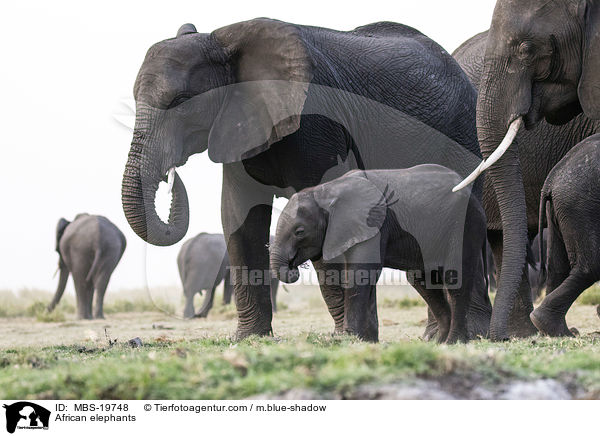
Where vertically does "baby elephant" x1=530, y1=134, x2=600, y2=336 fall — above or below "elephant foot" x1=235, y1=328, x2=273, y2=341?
above

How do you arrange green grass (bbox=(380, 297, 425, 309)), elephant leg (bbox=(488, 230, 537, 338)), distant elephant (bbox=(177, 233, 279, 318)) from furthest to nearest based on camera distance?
1. distant elephant (bbox=(177, 233, 279, 318))
2. green grass (bbox=(380, 297, 425, 309))
3. elephant leg (bbox=(488, 230, 537, 338))

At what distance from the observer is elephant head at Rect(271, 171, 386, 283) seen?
681 centimetres

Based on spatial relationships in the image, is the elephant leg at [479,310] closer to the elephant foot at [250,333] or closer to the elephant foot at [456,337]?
the elephant foot at [456,337]

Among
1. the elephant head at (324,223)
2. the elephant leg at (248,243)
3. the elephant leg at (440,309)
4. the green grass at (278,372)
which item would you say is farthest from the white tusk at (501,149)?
the green grass at (278,372)

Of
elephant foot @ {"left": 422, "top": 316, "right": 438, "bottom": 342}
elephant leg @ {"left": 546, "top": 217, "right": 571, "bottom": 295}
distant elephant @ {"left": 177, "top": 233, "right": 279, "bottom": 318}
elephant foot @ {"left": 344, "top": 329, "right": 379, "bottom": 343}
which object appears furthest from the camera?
distant elephant @ {"left": 177, "top": 233, "right": 279, "bottom": 318}

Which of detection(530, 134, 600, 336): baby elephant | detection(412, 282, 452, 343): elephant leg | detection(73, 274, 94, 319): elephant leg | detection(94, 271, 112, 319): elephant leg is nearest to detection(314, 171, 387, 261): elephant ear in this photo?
detection(412, 282, 452, 343): elephant leg

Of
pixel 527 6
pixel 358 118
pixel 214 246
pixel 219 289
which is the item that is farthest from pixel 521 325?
pixel 219 289

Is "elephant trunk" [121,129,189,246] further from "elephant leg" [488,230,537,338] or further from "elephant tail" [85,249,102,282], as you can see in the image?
"elephant tail" [85,249,102,282]

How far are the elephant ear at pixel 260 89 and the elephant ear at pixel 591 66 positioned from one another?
6.07 ft

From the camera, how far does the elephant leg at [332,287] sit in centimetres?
747

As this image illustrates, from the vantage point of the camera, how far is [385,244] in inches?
277

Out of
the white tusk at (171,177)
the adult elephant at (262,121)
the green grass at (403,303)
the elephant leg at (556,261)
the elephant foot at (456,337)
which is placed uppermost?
the adult elephant at (262,121)

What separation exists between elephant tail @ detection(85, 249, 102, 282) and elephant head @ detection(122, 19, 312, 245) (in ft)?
30.2
